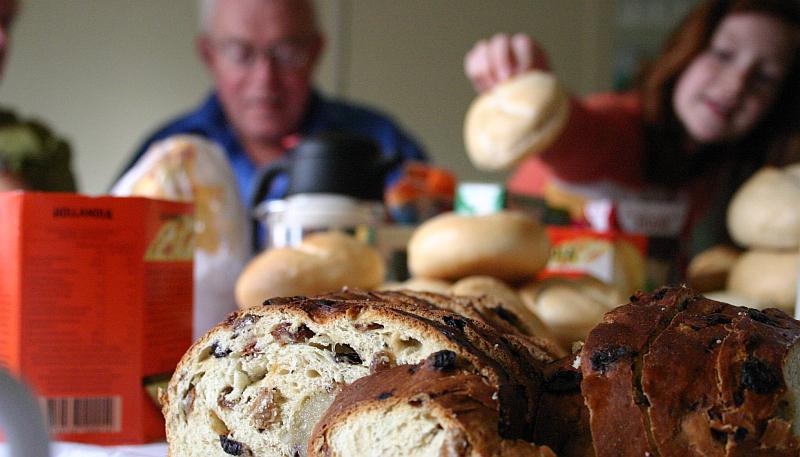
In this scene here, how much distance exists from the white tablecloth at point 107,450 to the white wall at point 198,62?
303 centimetres

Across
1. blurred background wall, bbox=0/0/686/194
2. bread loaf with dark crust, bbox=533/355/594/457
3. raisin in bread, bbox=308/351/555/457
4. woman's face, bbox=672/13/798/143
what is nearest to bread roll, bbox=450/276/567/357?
bread loaf with dark crust, bbox=533/355/594/457

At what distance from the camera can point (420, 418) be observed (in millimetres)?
498

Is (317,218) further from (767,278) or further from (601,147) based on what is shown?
(601,147)

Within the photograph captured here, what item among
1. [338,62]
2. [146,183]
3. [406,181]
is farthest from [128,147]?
[146,183]

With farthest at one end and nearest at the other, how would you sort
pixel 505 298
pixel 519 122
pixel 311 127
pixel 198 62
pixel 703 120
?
pixel 198 62 < pixel 311 127 < pixel 703 120 < pixel 519 122 < pixel 505 298

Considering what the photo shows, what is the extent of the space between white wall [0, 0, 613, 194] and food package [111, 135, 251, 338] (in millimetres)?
2502

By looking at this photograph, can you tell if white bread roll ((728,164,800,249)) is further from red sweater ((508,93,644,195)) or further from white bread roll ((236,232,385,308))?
red sweater ((508,93,644,195))

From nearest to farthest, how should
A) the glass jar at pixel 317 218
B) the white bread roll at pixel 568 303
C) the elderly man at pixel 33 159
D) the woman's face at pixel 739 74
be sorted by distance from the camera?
the white bread roll at pixel 568 303
the glass jar at pixel 317 218
the elderly man at pixel 33 159
the woman's face at pixel 739 74

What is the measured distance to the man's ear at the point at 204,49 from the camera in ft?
12.0

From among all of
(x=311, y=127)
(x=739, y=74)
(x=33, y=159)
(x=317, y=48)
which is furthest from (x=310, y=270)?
(x=317, y=48)

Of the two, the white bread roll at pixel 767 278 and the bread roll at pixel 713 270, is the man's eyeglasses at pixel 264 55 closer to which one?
the bread roll at pixel 713 270

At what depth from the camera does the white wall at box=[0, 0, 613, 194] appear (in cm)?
355

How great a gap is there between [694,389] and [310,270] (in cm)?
67

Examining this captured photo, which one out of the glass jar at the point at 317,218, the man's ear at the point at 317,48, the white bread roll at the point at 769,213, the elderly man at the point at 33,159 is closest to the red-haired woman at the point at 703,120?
the white bread roll at the point at 769,213
